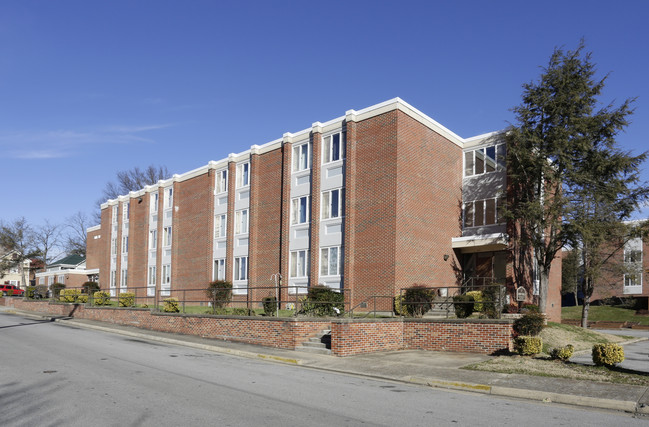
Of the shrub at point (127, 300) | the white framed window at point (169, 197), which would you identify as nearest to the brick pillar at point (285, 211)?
the shrub at point (127, 300)

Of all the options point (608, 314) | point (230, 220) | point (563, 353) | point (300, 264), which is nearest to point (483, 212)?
point (300, 264)

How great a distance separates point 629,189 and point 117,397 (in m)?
25.5

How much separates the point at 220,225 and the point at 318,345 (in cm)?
2038

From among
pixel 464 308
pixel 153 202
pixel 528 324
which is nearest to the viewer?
pixel 528 324

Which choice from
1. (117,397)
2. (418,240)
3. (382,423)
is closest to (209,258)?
(418,240)

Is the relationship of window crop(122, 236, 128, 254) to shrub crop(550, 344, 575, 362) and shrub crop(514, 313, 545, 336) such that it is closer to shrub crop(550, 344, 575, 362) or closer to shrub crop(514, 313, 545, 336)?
shrub crop(514, 313, 545, 336)

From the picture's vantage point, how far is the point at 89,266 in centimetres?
5866

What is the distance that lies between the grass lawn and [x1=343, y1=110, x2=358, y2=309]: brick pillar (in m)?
27.5

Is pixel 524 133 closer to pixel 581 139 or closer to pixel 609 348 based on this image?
pixel 581 139

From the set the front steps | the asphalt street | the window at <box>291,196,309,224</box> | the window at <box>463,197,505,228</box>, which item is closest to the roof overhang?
the window at <box>463,197,505,228</box>

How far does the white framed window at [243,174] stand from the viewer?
115 ft

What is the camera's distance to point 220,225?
36.6 m

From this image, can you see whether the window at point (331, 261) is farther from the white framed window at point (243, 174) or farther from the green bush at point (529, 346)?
the green bush at point (529, 346)

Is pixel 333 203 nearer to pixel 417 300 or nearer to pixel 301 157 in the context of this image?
pixel 301 157
